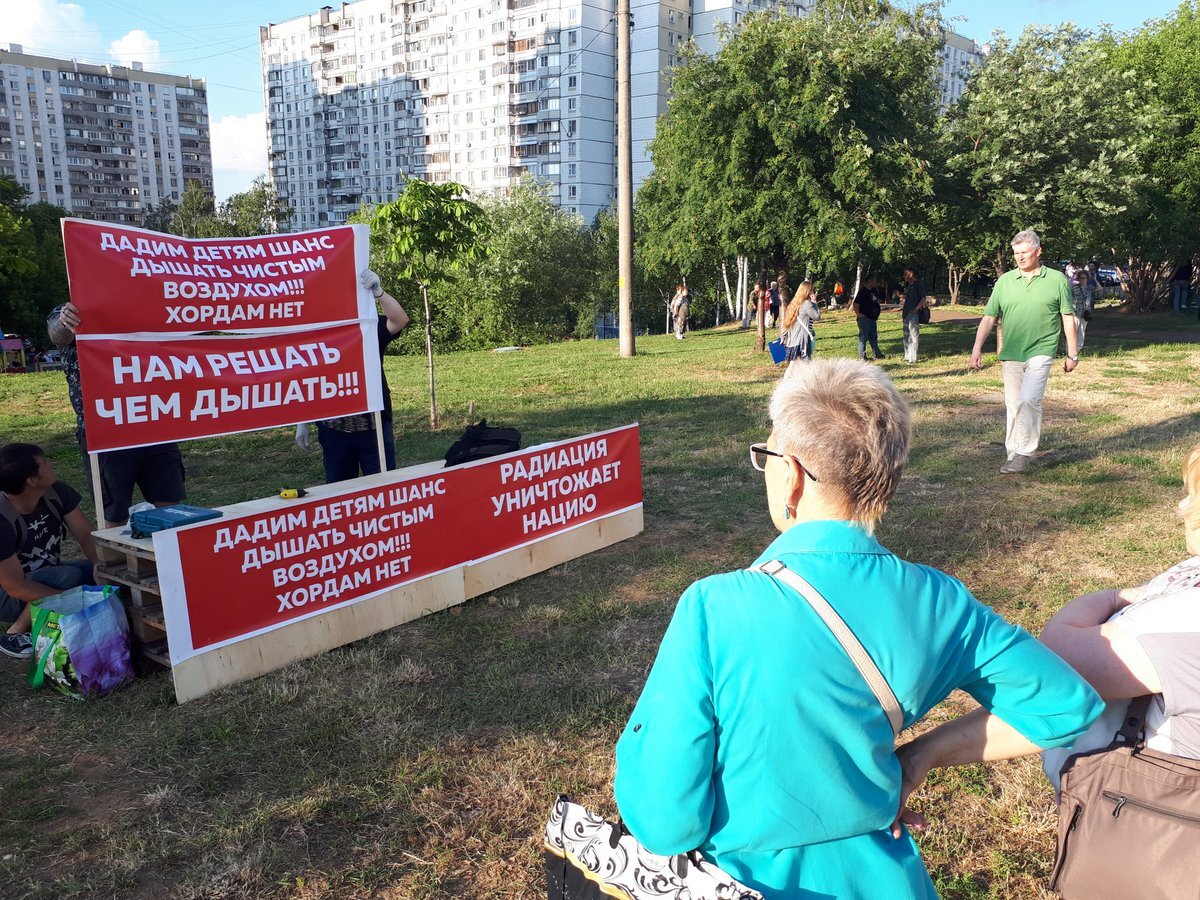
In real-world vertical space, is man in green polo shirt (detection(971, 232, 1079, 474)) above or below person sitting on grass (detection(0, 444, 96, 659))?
above

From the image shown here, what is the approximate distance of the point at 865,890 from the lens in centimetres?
139

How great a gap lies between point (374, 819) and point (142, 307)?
135 inches

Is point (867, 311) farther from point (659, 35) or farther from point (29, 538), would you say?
point (659, 35)

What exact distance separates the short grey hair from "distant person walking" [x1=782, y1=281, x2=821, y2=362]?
1275 centimetres

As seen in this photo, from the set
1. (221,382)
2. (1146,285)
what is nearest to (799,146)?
(221,382)

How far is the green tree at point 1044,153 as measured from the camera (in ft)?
64.3

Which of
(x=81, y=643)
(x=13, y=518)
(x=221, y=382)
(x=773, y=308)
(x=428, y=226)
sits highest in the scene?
(x=428, y=226)

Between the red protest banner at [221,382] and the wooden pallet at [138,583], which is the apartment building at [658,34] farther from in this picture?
the wooden pallet at [138,583]

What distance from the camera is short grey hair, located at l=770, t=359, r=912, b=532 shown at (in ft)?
4.98

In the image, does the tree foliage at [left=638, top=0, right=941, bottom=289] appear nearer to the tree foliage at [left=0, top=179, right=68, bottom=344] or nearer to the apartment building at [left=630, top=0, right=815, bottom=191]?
the tree foliage at [left=0, top=179, right=68, bottom=344]

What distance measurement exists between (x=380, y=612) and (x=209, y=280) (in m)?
2.36

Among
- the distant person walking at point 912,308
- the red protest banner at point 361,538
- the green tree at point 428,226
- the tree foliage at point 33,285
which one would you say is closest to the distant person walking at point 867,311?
the distant person walking at point 912,308

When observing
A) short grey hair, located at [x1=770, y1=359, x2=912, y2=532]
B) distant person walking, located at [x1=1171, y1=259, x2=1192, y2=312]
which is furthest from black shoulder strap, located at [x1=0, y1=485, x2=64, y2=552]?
distant person walking, located at [x1=1171, y1=259, x2=1192, y2=312]

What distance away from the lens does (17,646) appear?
477 centimetres
